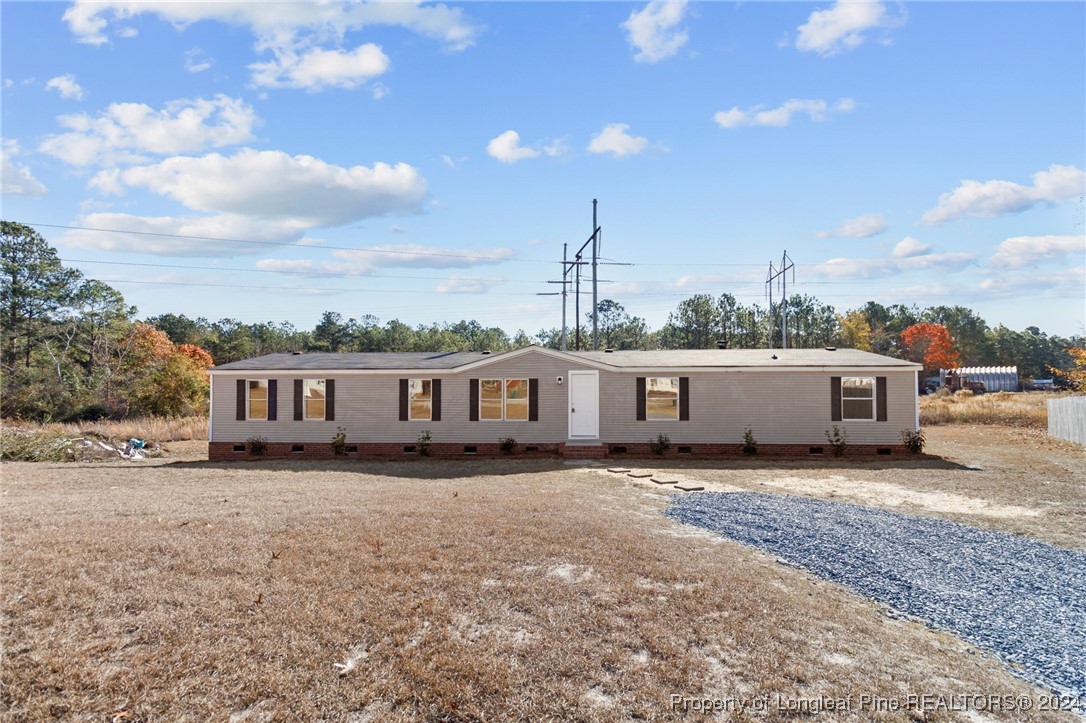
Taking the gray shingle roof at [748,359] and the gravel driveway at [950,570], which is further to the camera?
the gray shingle roof at [748,359]

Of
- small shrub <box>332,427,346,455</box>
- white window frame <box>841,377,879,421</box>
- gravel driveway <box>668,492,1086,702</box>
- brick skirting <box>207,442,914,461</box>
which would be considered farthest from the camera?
small shrub <box>332,427,346,455</box>

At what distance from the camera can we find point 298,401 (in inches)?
705

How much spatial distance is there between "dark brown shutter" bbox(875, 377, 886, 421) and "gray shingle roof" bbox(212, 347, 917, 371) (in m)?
0.50

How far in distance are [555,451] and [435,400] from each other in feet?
11.7

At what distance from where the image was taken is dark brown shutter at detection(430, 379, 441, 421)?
17703 millimetres

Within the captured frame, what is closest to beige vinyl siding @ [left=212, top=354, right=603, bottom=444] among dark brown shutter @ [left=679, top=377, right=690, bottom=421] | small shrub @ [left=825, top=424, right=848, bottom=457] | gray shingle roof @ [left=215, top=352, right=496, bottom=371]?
gray shingle roof @ [left=215, top=352, right=496, bottom=371]

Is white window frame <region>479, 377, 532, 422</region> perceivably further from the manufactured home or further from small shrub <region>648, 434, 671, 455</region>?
small shrub <region>648, 434, 671, 455</region>

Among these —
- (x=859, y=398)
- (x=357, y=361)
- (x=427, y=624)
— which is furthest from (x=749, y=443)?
(x=427, y=624)

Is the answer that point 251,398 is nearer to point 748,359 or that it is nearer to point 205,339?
point 748,359

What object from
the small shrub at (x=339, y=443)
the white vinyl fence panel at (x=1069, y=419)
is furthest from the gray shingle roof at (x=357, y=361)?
the white vinyl fence panel at (x=1069, y=419)

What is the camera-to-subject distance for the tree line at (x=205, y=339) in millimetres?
29016

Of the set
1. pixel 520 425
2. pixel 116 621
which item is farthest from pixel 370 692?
pixel 520 425

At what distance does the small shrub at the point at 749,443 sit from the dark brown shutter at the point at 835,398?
6.94 feet

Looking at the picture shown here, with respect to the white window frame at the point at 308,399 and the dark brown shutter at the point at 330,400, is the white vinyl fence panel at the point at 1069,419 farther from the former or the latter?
the white window frame at the point at 308,399
